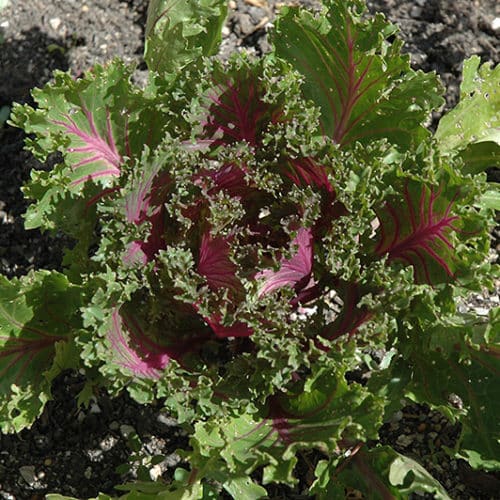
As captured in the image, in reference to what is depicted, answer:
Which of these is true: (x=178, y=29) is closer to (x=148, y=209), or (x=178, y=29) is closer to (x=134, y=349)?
(x=148, y=209)

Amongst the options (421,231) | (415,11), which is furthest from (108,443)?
(415,11)

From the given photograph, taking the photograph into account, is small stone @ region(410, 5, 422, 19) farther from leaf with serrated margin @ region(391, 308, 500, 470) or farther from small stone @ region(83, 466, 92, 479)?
small stone @ region(83, 466, 92, 479)

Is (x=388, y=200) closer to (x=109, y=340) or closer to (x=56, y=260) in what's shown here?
(x=109, y=340)

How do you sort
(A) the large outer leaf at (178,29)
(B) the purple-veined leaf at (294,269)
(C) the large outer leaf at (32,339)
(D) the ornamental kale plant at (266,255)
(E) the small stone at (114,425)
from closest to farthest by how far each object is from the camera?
1. (D) the ornamental kale plant at (266,255)
2. (B) the purple-veined leaf at (294,269)
3. (C) the large outer leaf at (32,339)
4. (A) the large outer leaf at (178,29)
5. (E) the small stone at (114,425)

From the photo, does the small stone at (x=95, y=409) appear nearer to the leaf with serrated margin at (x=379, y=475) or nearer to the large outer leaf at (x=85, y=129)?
the large outer leaf at (x=85, y=129)

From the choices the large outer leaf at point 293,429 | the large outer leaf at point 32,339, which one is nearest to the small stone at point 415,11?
the large outer leaf at point 293,429

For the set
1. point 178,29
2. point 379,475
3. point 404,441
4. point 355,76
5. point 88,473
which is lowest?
point 404,441

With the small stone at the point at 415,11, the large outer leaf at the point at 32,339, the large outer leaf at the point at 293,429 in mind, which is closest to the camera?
the large outer leaf at the point at 293,429
